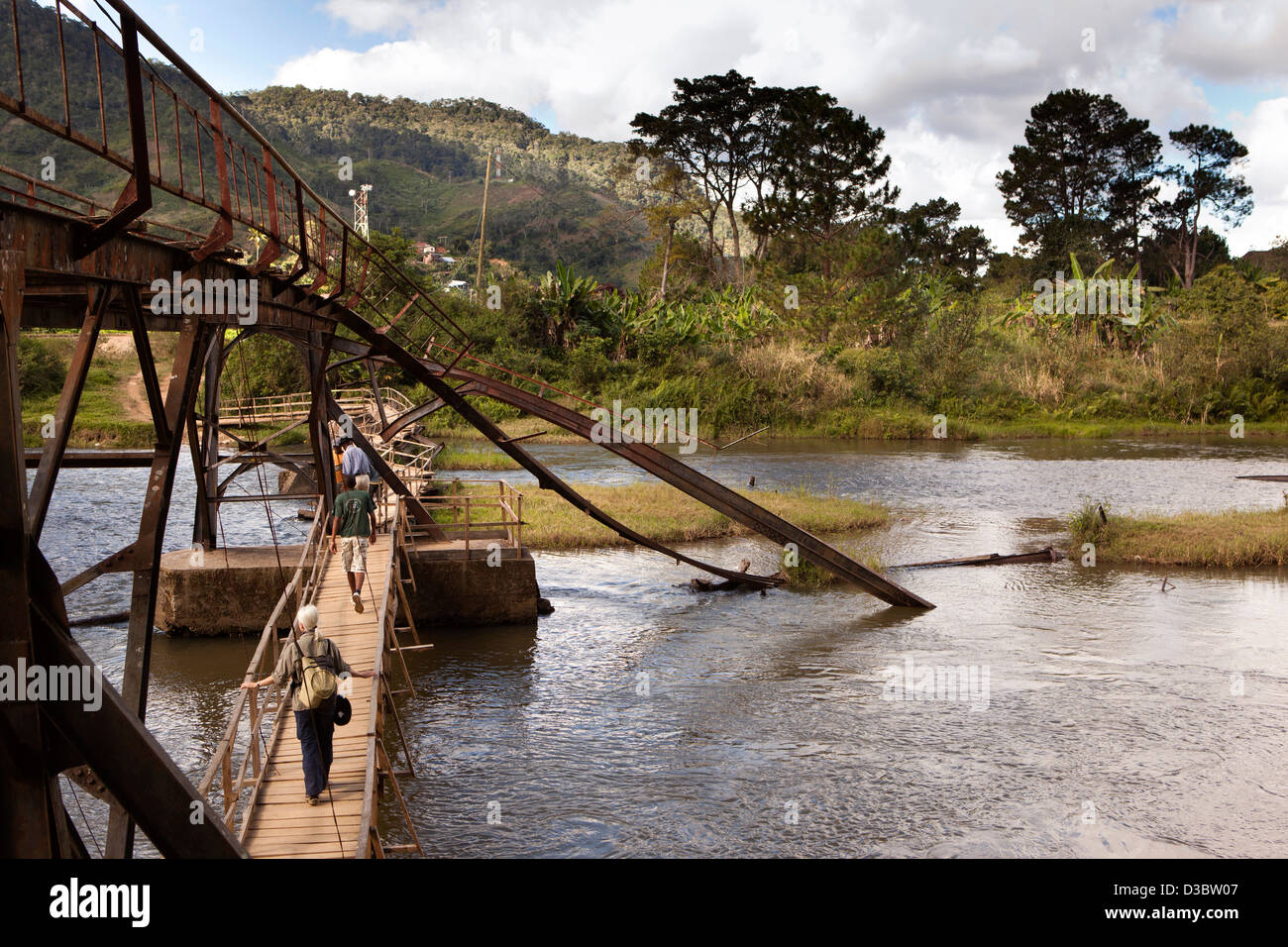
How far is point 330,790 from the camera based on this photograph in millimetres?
7680

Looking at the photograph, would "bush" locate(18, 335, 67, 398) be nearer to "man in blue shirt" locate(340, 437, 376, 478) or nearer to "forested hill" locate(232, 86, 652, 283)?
"man in blue shirt" locate(340, 437, 376, 478)

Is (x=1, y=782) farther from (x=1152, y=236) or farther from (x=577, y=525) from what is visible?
(x=1152, y=236)

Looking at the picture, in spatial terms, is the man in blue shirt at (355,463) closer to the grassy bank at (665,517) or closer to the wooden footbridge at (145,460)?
the wooden footbridge at (145,460)

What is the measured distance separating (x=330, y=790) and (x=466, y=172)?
11886 centimetres

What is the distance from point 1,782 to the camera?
164 inches

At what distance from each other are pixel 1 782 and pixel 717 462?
3187 centimetres

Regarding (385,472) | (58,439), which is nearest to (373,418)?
(385,472)

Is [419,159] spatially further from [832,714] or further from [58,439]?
[58,439]

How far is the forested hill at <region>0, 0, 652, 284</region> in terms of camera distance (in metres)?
65.0

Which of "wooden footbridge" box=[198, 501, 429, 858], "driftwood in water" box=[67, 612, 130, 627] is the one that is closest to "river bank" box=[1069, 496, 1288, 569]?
"wooden footbridge" box=[198, 501, 429, 858]

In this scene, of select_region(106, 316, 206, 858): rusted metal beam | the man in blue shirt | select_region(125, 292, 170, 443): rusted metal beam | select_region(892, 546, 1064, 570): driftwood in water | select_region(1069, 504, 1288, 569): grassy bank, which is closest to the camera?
select_region(106, 316, 206, 858): rusted metal beam

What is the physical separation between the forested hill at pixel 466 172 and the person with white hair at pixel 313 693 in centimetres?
6690

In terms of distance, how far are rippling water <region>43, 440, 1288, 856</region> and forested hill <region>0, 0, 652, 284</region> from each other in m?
41.5

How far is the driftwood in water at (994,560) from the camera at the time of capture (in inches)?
792
